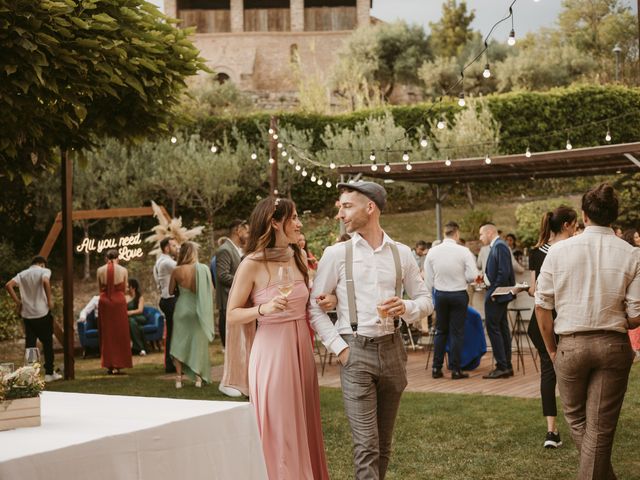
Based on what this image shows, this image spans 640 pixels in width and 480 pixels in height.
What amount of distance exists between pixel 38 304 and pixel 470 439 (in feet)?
22.5

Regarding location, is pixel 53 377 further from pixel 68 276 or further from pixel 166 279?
pixel 166 279

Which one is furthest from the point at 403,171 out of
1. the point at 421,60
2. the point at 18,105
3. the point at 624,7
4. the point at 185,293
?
the point at 624,7

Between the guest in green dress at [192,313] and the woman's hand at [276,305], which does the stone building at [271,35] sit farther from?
the woman's hand at [276,305]

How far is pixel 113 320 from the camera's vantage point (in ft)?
39.9

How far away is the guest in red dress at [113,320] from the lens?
1213 cm

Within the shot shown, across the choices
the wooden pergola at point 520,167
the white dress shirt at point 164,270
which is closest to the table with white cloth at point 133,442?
the white dress shirt at point 164,270

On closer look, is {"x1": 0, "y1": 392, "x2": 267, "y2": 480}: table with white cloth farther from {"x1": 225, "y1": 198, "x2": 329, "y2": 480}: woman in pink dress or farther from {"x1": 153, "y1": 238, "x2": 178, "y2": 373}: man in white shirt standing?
{"x1": 153, "y1": 238, "x2": 178, "y2": 373}: man in white shirt standing

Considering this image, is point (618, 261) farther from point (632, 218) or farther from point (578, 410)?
point (632, 218)

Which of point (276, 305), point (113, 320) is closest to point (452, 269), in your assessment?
point (113, 320)

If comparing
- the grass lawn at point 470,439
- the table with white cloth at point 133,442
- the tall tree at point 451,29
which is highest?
the tall tree at point 451,29

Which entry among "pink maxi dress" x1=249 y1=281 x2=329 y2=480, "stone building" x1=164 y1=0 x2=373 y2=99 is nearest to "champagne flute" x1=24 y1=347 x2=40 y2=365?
"pink maxi dress" x1=249 y1=281 x2=329 y2=480

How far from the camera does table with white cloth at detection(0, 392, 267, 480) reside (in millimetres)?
2863

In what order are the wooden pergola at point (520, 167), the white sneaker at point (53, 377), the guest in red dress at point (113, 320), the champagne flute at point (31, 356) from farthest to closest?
the wooden pergola at point (520, 167)
the guest in red dress at point (113, 320)
the white sneaker at point (53, 377)
the champagne flute at point (31, 356)

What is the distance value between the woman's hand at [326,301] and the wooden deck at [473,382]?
17.0ft
